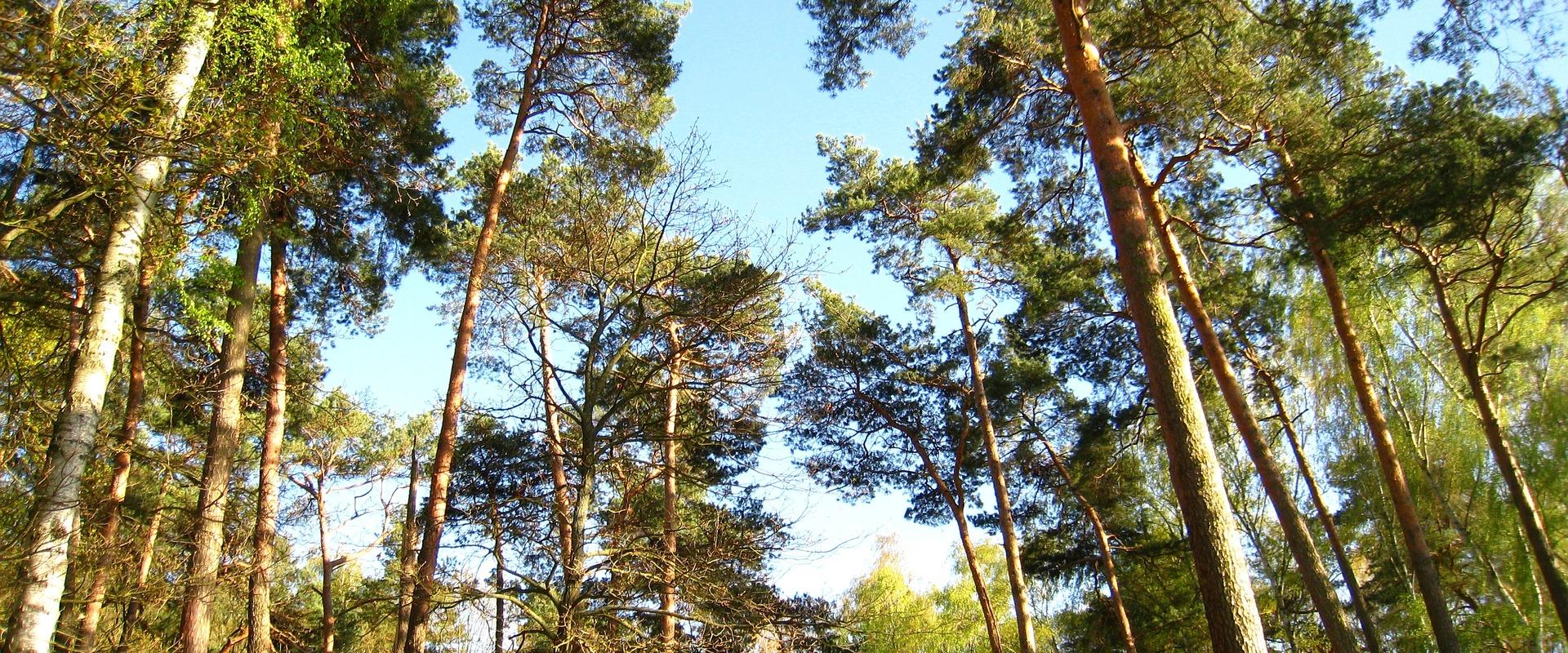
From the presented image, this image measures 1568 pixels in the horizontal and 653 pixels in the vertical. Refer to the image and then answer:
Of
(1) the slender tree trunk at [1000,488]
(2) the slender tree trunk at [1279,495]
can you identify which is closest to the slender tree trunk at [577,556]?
(2) the slender tree trunk at [1279,495]

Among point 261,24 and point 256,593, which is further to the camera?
point 256,593

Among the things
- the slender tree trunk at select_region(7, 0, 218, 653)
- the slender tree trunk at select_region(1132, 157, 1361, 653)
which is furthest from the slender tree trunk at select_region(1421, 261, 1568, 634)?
the slender tree trunk at select_region(7, 0, 218, 653)

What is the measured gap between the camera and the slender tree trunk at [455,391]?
23.1 ft

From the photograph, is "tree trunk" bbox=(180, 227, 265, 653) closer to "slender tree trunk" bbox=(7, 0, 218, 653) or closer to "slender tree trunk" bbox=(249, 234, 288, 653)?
"slender tree trunk" bbox=(249, 234, 288, 653)

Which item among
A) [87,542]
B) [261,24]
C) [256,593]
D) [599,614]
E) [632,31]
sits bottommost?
[599,614]

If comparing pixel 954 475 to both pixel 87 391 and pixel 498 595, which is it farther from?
pixel 87 391

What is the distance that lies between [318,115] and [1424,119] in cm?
1265

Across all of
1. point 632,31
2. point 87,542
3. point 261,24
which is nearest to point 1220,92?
point 632,31

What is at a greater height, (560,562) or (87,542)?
(87,542)

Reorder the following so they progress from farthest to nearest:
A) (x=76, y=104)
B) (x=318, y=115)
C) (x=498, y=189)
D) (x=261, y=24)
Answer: (x=498, y=189) < (x=318, y=115) < (x=261, y=24) < (x=76, y=104)

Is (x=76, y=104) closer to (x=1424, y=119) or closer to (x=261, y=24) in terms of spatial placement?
(x=261, y=24)

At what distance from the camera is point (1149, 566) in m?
19.4

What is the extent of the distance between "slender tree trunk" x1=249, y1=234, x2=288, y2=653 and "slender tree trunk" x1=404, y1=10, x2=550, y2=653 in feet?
4.25

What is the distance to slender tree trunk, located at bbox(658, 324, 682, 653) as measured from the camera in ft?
24.1
